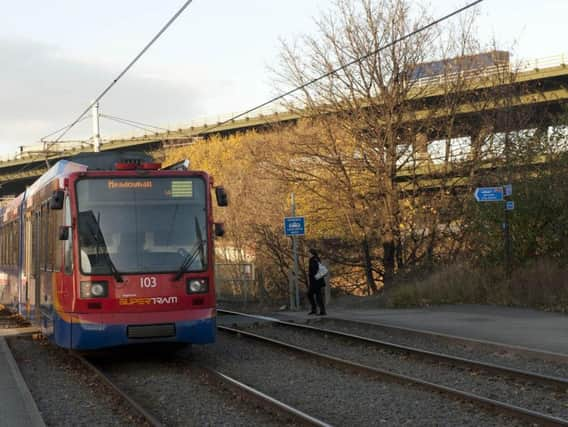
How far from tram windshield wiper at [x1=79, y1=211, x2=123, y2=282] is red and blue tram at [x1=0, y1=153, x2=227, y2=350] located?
1cm

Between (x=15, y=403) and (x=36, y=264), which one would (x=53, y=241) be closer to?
(x=36, y=264)

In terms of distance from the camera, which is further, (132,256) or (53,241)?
(53,241)

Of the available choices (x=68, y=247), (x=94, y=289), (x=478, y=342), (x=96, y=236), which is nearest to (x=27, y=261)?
(x=68, y=247)

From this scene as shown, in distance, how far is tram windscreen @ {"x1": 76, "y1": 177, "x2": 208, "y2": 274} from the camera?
12.5 m

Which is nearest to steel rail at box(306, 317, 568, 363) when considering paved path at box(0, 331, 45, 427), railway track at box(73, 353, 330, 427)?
railway track at box(73, 353, 330, 427)

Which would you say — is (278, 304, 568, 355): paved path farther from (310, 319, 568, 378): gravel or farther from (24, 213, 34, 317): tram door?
(24, 213, 34, 317): tram door

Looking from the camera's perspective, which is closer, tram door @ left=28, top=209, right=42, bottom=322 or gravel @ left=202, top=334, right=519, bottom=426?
gravel @ left=202, top=334, right=519, bottom=426

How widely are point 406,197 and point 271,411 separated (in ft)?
64.8

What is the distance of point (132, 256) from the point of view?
496 inches

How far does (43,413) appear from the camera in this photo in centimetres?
968

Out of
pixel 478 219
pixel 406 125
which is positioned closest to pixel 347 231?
pixel 406 125

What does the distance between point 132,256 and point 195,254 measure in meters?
0.95

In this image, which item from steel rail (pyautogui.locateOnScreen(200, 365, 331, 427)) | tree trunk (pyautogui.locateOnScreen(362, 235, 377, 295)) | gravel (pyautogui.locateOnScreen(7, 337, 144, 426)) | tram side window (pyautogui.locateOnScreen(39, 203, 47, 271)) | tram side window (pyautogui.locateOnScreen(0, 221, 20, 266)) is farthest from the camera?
tree trunk (pyautogui.locateOnScreen(362, 235, 377, 295))

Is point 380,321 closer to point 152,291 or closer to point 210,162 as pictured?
point 152,291
